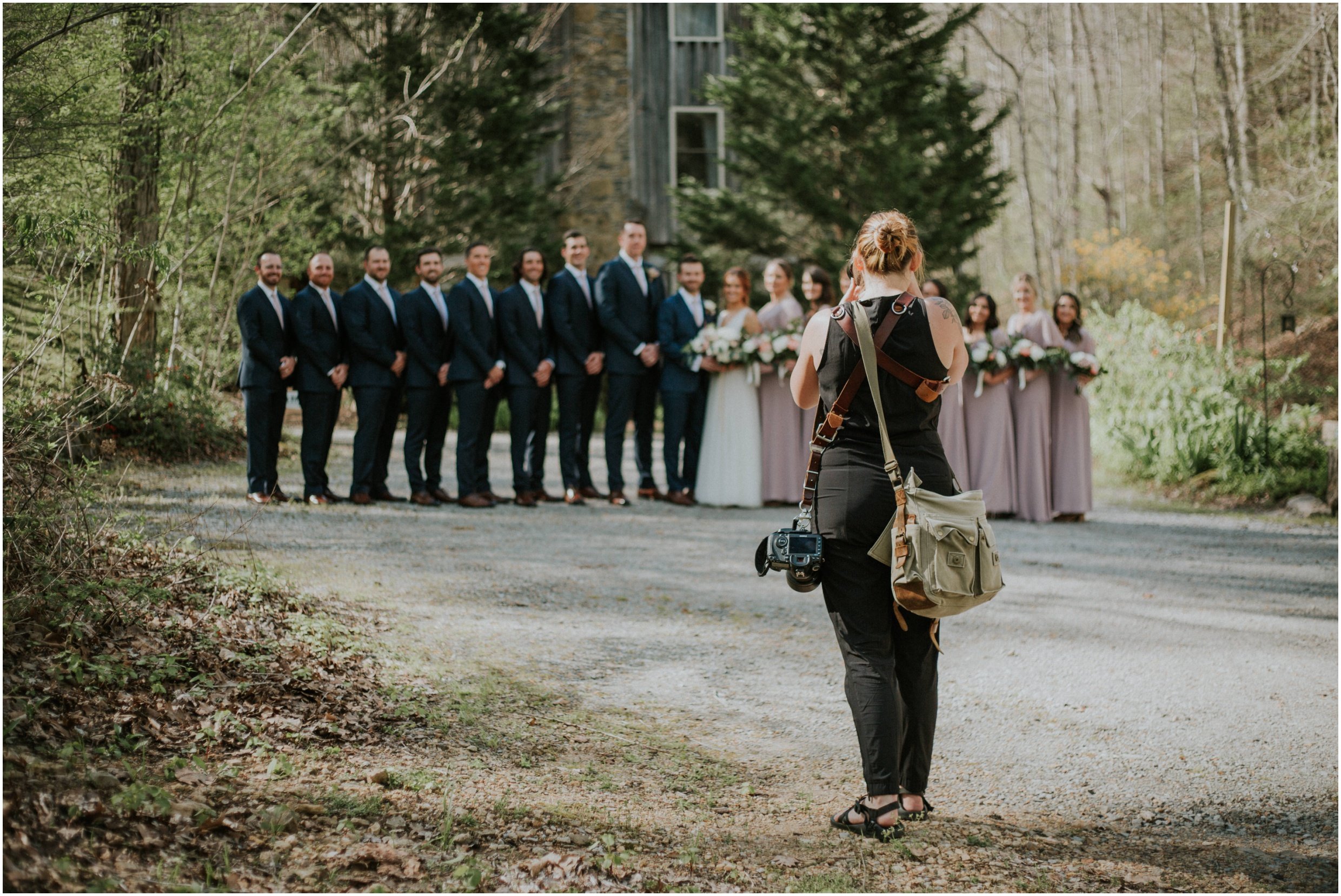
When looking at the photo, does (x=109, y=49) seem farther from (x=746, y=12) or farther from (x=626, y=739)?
(x=746, y=12)

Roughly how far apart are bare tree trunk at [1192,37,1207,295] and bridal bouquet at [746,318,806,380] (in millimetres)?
19661

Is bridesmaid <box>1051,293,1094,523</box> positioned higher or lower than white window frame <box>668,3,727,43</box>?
lower

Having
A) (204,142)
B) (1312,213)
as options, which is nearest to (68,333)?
(204,142)

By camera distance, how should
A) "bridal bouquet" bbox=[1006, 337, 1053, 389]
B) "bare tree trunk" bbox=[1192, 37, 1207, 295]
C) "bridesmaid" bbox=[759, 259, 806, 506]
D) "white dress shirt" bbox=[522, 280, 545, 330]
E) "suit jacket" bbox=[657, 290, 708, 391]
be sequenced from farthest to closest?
"bare tree trunk" bbox=[1192, 37, 1207, 295]
"bridesmaid" bbox=[759, 259, 806, 506]
"suit jacket" bbox=[657, 290, 708, 391]
"bridal bouquet" bbox=[1006, 337, 1053, 389]
"white dress shirt" bbox=[522, 280, 545, 330]

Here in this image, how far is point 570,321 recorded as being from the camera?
37.3 ft

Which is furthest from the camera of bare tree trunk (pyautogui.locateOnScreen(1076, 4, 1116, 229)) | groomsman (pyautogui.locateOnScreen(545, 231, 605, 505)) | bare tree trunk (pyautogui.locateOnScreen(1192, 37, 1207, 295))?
bare tree trunk (pyautogui.locateOnScreen(1076, 4, 1116, 229))

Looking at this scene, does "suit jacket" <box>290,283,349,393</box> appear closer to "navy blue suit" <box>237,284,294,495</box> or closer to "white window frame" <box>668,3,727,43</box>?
"navy blue suit" <box>237,284,294,495</box>

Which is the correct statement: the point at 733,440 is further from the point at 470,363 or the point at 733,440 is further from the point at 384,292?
the point at 384,292

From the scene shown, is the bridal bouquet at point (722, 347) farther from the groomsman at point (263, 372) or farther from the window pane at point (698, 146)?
the window pane at point (698, 146)

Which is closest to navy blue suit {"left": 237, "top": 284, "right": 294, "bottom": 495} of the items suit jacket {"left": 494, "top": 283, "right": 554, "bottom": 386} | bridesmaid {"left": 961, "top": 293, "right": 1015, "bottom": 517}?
suit jacket {"left": 494, "top": 283, "right": 554, "bottom": 386}

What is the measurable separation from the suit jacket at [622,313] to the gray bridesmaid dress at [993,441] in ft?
11.0

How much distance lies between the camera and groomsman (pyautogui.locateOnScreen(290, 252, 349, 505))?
33.7ft

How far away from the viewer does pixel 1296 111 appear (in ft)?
75.2

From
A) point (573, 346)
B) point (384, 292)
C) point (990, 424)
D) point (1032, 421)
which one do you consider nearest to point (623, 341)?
point (573, 346)
